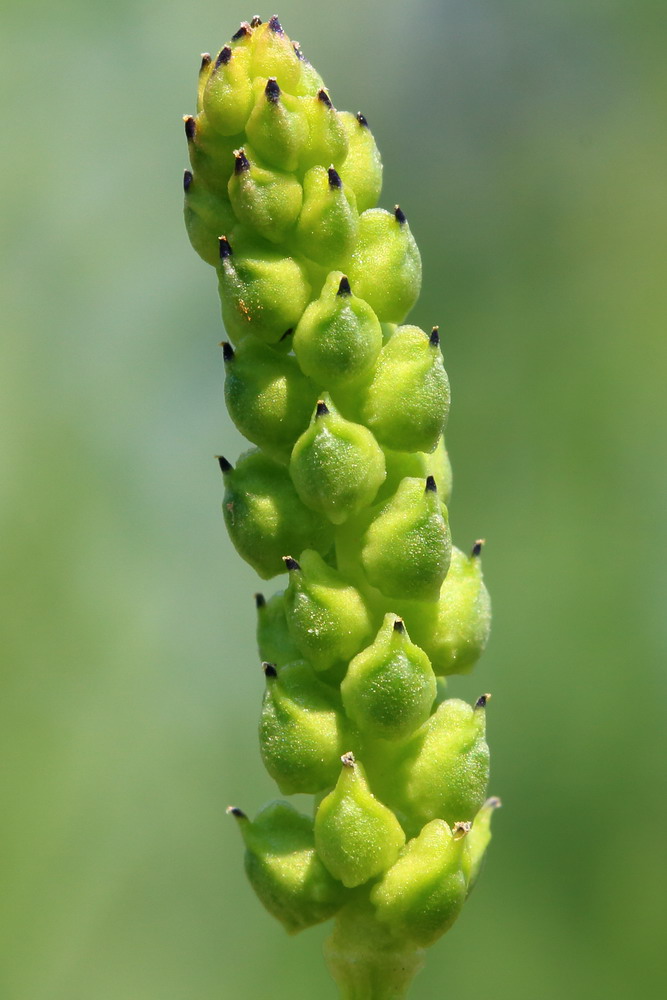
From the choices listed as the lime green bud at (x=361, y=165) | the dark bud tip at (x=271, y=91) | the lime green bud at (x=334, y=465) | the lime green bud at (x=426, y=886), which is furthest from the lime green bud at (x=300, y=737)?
the dark bud tip at (x=271, y=91)

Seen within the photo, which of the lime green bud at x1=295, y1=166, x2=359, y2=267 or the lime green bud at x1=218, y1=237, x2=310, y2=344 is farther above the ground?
the lime green bud at x1=295, y1=166, x2=359, y2=267

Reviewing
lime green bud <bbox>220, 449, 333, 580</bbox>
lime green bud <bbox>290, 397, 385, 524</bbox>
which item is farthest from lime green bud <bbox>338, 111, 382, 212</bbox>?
lime green bud <bbox>220, 449, 333, 580</bbox>

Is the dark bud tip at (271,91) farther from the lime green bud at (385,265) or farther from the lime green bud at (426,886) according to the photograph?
the lime green bud at (426,886)

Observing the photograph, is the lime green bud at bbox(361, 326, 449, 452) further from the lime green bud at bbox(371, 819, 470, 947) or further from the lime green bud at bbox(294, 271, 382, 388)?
the lime green bud at bbox(371, 819, 470, 947)

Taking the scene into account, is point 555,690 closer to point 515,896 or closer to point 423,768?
point 515,896

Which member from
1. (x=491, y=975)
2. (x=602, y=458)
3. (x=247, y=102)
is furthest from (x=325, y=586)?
(x=602, y=458)

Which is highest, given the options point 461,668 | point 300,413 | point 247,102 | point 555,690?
point 555,690
